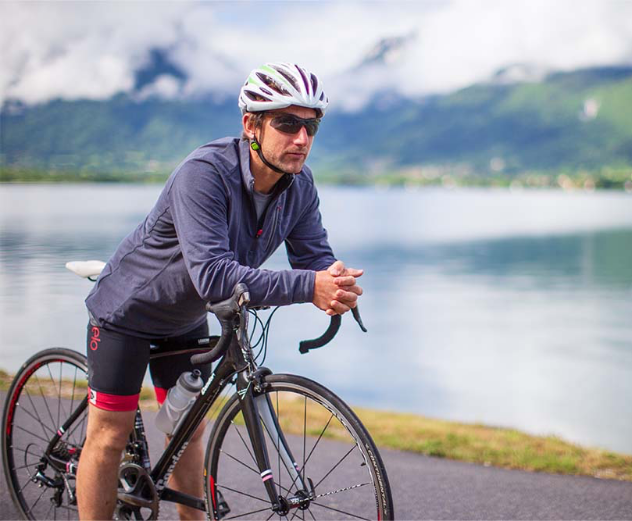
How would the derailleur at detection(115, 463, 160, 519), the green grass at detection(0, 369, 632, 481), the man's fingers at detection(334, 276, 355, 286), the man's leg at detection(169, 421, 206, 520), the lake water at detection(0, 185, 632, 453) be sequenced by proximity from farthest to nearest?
1. the lake water at detection(0, 185, 632, 453)
2. the green grass at detection(0, 369, 632, 481)
3. the man's leg at detection(169, 421, 206, 520)
4. the derailleur at detection(115, 463, 160, 519)
5. the man's fingers at detection(334, 276, 355, 286)

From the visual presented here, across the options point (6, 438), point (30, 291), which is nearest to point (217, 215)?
point (6, 438)

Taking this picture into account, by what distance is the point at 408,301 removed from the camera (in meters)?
55.8

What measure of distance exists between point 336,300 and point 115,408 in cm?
107

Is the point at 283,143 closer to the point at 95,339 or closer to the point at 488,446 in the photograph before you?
the point at 95,339

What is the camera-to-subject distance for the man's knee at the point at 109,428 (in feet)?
9.73

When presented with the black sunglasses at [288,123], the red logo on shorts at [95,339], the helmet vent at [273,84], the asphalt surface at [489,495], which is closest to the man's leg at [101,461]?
the red logo on shorts at [95,339]

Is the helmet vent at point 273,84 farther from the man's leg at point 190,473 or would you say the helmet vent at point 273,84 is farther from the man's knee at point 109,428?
the man's leg at point 190,473

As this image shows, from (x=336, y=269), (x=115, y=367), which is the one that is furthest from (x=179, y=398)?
(x=336, y=269)

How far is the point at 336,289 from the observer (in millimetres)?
2391

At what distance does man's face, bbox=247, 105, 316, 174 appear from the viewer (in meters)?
2.67

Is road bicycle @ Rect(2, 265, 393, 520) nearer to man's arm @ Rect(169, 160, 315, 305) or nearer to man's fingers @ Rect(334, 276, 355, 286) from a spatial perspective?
man's arm @ Rect(169, 160, 315, 305)

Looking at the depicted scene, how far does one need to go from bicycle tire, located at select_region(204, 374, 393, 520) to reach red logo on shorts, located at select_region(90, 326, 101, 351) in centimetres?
54

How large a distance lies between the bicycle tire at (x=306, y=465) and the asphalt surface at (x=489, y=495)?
0.89 ft

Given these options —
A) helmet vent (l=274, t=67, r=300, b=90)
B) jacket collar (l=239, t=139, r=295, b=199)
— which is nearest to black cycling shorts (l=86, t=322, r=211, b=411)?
jacket collar (l=239, t=139, r=295, b=199)
